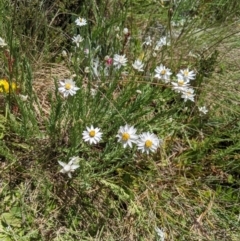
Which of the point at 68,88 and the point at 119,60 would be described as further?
the point at 119,60

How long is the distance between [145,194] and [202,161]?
340 mm

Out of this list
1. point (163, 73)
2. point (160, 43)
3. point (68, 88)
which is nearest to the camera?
Result: point (68, 88)

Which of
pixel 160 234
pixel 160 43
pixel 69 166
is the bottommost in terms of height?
pixel 160 234

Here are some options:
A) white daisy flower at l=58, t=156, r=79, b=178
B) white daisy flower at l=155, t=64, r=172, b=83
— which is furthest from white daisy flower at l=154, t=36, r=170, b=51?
white daisy flower at l=58, t=156, r=79, b=178

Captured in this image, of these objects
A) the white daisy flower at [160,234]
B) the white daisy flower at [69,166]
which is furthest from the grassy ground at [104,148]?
the white daisy flower at [69,166]

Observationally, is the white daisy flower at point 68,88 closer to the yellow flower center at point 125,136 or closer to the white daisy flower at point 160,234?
the yellow flower center at point 125,136

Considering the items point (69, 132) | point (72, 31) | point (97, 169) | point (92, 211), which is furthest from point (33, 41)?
point (92, 211)

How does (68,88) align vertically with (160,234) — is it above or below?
above

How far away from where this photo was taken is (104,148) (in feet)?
5.72

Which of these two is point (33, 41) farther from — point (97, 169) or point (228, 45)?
point (228, 45)

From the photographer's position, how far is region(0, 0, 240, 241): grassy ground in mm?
1598

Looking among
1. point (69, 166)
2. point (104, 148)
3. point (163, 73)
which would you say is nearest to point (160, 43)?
point (163, 73)

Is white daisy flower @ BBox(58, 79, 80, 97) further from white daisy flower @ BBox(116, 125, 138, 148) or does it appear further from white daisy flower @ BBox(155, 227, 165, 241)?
white daisy flower @ BBox(155, 227, 165, 241)

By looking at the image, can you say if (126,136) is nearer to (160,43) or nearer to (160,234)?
(160,234)
